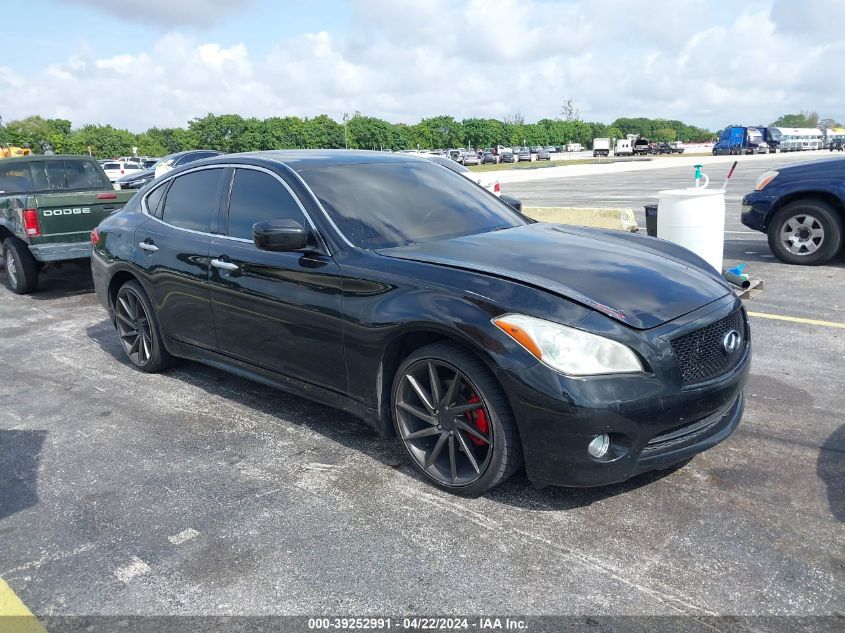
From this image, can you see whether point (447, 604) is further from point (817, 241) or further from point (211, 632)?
point (817, 241)

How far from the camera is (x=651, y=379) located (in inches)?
119

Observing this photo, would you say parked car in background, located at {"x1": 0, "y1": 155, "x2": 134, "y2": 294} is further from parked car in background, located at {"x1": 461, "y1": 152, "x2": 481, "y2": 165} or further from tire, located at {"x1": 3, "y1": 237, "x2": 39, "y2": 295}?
parked car in background, located at {"x1": 461, "y1": 152, "x2": 481, "y2": 165}

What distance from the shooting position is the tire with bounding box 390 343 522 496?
125 inches

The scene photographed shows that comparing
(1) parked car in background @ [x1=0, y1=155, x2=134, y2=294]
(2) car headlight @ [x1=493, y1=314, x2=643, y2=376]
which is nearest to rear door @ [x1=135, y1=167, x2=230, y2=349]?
(2) car headlight @ [x1=493, y1=314, x2=643, y2=376]

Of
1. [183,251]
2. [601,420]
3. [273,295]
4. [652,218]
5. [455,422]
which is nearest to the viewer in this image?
[601,420]

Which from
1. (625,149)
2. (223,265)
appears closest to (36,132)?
(625,149)

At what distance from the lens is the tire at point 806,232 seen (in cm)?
840

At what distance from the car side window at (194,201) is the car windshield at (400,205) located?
856 mm

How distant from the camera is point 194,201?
4.96 meters

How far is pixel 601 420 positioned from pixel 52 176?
30.9ft

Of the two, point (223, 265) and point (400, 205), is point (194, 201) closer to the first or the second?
point (223, 265)

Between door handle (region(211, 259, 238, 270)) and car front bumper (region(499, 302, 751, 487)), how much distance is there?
207 cm

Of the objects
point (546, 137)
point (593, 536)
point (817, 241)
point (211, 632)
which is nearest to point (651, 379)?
point (593, 536)

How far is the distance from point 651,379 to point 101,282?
4638 mm
